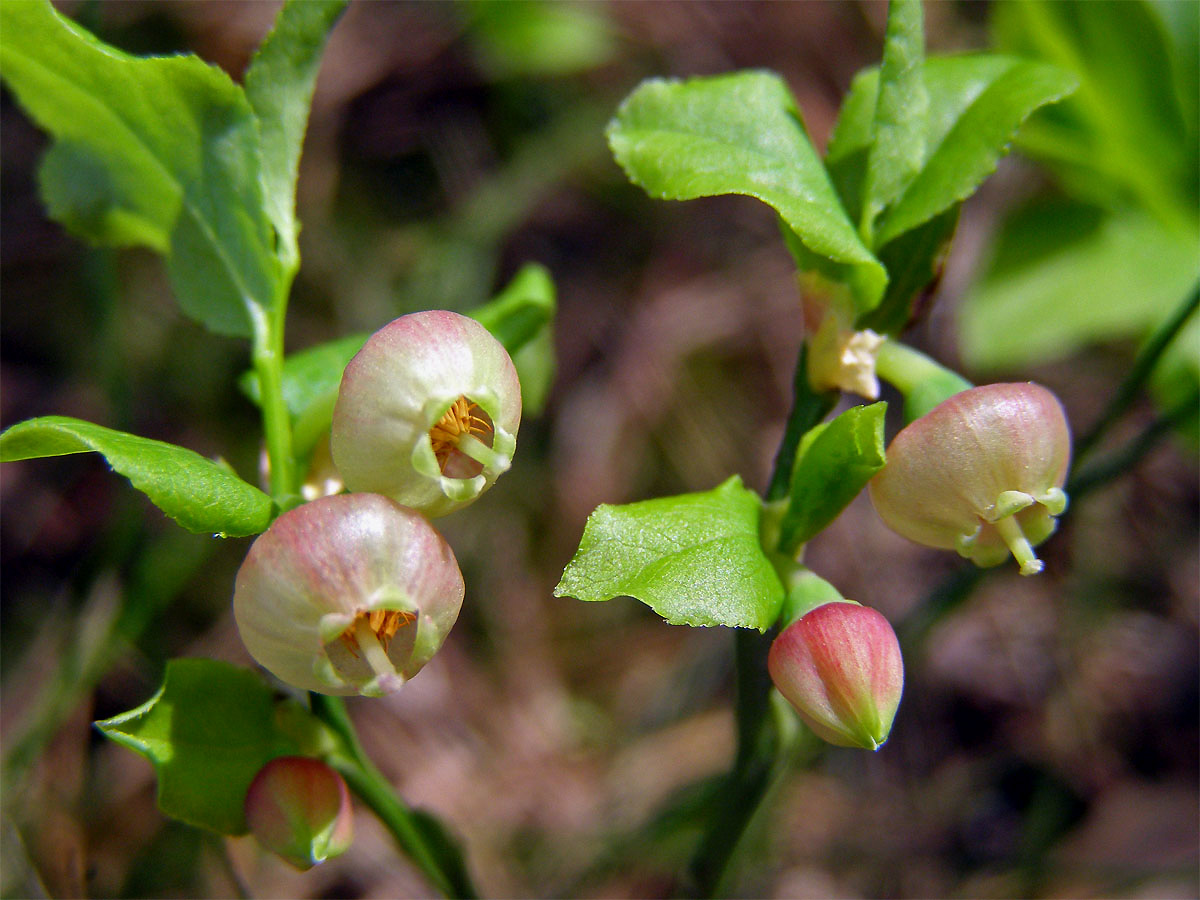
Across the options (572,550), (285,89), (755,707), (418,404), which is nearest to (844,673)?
(755,707)

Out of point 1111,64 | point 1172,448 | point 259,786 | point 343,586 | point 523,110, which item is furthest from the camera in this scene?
point 523,110

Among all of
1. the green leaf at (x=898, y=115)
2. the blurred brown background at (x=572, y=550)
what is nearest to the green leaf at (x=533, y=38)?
the blurred brown background at (x=572, y=550)

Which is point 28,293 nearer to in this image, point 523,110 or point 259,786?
point 523,110

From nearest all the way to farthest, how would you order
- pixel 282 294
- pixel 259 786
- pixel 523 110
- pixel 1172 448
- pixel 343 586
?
pixel 343 586
pixel 259 786
pixel 282 294
pixel 1172 448
pixel 523 110

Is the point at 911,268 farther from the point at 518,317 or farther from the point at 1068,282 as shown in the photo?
the point at 1068,282

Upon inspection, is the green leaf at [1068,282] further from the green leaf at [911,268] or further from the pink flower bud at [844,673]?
the pink flower bud at [844,673]

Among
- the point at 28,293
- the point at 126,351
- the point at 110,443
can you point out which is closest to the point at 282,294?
the point at 110,443
